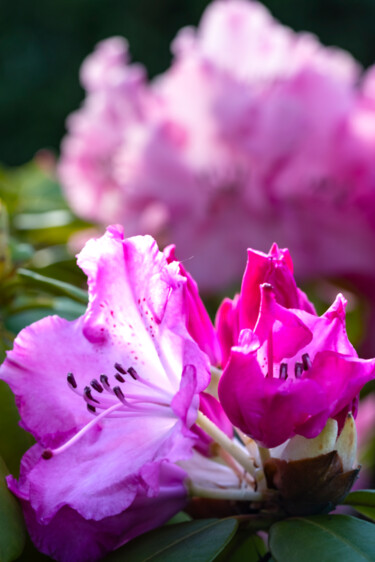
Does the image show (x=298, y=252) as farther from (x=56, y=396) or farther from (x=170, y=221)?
(x=56, y=396)

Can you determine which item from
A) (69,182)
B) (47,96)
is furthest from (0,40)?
(69,182)

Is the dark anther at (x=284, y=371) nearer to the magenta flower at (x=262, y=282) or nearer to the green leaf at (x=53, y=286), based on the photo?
the magenta flower at (x=262, y=282)

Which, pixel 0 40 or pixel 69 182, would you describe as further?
pixel 0 40

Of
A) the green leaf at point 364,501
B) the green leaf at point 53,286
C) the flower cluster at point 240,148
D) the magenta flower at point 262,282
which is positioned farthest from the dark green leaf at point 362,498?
the flower cluster at point 240,148

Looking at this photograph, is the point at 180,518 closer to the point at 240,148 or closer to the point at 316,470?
the point at 316,470

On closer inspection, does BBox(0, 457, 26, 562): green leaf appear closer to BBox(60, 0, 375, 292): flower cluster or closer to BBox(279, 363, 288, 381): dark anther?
BBox(279, 363, 288, 381): dark anther

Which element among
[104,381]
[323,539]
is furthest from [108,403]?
[323,539]
